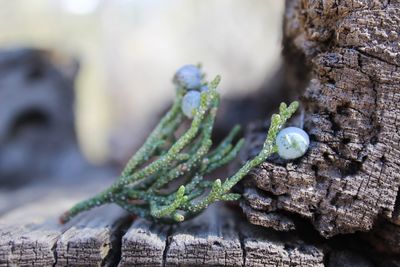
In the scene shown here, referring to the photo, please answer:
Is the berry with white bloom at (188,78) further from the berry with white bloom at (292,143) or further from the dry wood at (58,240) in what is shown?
the dry wood at (58,240)

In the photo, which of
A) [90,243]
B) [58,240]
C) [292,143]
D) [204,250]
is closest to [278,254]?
[204,250]

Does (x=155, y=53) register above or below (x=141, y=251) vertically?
above

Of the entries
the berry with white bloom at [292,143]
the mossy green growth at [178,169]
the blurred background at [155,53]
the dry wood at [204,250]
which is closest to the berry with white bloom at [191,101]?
the mossy green growth at [178,169]

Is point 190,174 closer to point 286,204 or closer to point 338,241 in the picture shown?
point 286,204

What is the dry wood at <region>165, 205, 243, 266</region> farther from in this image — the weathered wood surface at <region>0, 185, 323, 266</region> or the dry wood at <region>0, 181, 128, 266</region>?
the dry wood at <region>0, 181, 128, 266</region>

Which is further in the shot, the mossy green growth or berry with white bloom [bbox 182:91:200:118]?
berry with white bloom [bbox 182:91:200:118]

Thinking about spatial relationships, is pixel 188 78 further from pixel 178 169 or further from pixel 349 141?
pixel 349 141

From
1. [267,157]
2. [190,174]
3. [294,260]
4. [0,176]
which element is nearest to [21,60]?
[0,176]

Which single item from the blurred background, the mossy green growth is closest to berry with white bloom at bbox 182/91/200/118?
the mossy green growth
